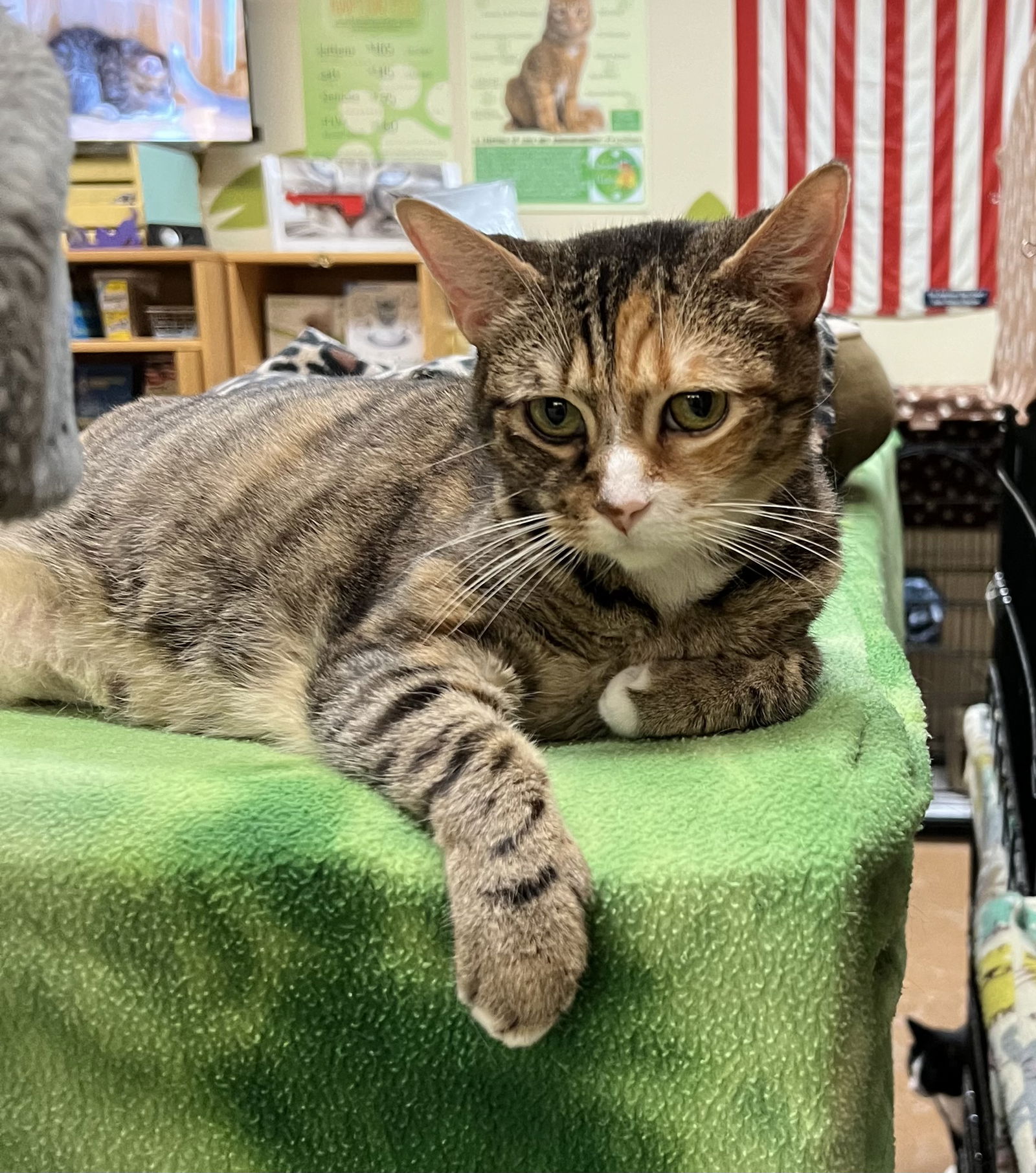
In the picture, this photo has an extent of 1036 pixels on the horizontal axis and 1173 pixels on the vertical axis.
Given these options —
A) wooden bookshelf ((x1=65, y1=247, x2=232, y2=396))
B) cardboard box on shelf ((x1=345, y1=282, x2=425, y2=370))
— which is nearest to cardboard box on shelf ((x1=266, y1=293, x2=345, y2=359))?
cardboard box on shelf ((x1=345, y1=282, x2=425, y2=370))

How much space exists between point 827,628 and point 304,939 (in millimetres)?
698

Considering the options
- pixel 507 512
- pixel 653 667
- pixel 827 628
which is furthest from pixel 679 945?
pixel 827 628

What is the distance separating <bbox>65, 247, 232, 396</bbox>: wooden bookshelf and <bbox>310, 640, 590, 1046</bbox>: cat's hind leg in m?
2.29

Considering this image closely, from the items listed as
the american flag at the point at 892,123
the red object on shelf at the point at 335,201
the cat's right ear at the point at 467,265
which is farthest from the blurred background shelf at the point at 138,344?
the cat's right ear at the point at 467,265

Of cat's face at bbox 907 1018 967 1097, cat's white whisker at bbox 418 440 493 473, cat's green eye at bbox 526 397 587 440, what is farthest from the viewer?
cat's face at bbox 907 1018 967 1097

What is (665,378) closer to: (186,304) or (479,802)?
(479,802)

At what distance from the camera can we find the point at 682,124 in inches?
121

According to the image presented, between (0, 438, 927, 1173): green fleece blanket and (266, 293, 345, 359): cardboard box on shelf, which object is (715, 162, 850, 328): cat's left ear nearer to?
(0, 438, 927, 1173): green fleece blanket

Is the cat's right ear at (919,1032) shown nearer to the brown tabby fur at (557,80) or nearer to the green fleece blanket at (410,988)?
the green fleece blanket at (410,988)

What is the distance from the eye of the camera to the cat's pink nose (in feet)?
2.41

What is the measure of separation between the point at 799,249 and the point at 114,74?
3.05 metres

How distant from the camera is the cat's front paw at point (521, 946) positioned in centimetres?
56

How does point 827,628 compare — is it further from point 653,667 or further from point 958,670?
point 958,670

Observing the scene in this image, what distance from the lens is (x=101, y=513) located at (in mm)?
1145
